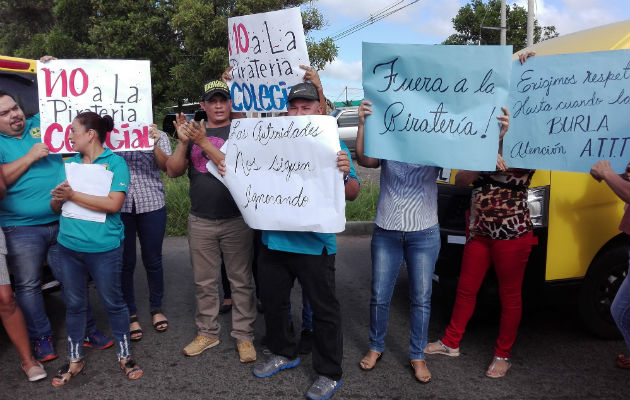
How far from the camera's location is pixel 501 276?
3273 millimetres

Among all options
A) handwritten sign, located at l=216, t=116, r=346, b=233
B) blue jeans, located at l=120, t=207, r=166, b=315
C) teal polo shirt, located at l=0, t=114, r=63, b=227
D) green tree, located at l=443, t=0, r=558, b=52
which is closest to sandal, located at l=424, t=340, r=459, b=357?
handwritten sign, located at l=216, t=116, r=346, b=233

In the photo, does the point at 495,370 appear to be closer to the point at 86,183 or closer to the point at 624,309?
the point at 624,309

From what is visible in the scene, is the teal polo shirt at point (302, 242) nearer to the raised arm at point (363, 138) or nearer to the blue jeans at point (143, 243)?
the raised arm at point (363, 138)

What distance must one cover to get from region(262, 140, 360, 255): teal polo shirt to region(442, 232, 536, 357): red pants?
0.96 metres

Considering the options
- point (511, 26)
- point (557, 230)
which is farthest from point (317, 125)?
point (511, 26)

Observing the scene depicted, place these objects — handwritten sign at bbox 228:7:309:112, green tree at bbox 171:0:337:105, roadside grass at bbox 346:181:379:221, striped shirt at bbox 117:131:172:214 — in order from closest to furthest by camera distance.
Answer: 1. handwritten sign at bbox 228:7:309:112
2. striped shirt at bbox 117:131:172:214
3. roadside grass at bbox 346:181:379:221
4. green tree at bbox 171:0:337:105

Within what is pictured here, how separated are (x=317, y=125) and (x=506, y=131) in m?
1.06

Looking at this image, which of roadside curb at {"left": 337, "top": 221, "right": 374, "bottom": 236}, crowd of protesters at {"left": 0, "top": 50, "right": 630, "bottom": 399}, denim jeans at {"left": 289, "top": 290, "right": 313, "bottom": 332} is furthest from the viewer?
roadside curb at {"left": 337, "top": 221, "right": 374, "bottom": 236}

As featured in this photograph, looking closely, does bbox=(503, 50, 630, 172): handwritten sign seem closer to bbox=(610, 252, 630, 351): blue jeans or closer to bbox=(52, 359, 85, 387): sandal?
bbox=(610, 252, 630, 351): blue jeans

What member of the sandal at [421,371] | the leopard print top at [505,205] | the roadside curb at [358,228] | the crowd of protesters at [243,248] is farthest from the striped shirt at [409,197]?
the roadside curb at [358,228]

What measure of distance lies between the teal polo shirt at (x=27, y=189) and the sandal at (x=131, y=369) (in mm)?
1094

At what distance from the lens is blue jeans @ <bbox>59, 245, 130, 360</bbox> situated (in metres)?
3.26

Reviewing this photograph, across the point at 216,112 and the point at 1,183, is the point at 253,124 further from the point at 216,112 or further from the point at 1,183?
the point at 1,183

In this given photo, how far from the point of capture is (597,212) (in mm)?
3518
